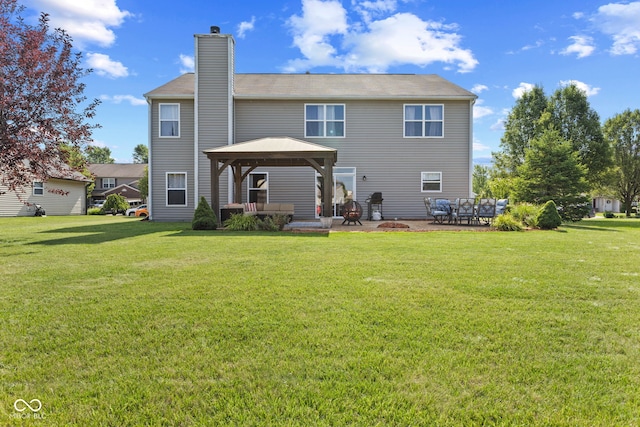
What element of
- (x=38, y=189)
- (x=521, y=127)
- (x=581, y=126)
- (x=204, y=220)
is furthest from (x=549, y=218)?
(x=38, y=189)

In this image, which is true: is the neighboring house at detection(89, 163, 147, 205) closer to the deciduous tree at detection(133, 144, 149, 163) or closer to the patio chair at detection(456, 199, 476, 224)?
the deciduous tree at detection(133, 144, 149, 163)

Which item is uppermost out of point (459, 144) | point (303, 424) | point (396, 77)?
point (396, 77)

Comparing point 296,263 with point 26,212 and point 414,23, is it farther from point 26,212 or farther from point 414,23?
point 26,212

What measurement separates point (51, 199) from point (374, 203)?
24326 mm

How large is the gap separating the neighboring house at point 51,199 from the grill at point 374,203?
16.7m

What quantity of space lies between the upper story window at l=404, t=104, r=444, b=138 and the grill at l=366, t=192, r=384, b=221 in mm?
3071

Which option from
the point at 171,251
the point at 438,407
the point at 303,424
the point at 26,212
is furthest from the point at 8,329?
the point at 26,212

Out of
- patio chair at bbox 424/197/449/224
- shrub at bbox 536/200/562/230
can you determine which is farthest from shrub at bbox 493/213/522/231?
patio chair at bbox 424/197/449/224

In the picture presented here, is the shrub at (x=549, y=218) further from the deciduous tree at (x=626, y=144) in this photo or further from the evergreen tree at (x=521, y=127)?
the deciduous tree at (x=626, y=144)

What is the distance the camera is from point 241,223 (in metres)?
11.5

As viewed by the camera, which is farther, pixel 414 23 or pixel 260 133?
pixel 260 133

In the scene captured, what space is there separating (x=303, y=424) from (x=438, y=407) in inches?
29.2

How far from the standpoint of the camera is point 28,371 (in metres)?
2.39

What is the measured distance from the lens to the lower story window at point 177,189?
1631 cm
